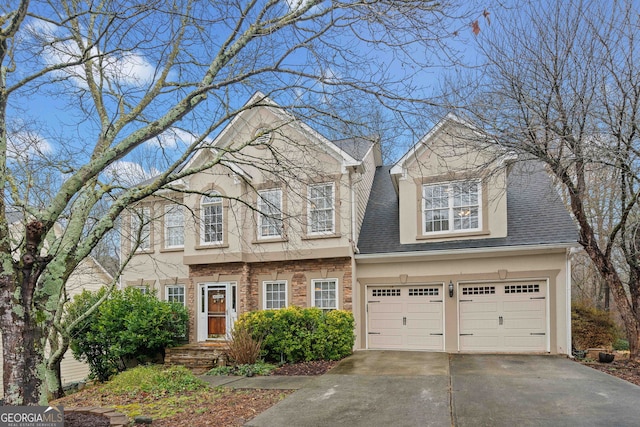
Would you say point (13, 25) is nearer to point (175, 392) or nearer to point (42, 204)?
point (42, 204)

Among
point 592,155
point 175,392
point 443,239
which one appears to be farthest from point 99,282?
point 592,155

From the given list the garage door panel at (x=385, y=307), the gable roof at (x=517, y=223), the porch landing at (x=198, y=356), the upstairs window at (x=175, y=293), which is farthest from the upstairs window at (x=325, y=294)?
the upstairs window at (x=175, y=293)

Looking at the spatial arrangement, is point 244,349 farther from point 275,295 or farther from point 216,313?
point 216,313

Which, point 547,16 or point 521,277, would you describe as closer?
point 547,16

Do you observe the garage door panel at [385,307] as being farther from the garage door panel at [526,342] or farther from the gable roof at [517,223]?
the garage door panel at [526,342]

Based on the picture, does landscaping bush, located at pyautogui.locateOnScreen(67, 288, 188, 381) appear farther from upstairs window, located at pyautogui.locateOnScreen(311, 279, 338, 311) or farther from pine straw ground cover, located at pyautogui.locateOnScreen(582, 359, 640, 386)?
pine straw ground cover, located at pyautogui.locateOnScreen(582, 359, 640, 386)

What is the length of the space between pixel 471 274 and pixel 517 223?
2.01 m

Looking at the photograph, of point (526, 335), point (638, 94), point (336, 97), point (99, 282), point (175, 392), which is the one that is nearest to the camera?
point (336, 97)

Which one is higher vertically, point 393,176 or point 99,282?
point 393,176

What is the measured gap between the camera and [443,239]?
43.8ft

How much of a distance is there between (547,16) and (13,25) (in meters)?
9.86

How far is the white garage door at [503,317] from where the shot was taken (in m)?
12.4

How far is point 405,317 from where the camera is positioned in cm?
1359

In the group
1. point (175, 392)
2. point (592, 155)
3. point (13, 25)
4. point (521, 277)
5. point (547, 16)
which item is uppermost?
point (547, 16)
